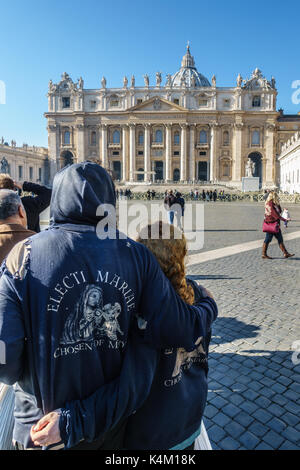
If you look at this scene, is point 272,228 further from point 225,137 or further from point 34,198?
point 225,137

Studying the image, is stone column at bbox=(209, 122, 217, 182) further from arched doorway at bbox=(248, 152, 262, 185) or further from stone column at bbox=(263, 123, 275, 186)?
stone column at bbox=(263, 123, 275, 186)

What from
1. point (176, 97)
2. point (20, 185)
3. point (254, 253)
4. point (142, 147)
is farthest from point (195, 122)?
point (20, 185)

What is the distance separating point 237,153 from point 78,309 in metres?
58.2

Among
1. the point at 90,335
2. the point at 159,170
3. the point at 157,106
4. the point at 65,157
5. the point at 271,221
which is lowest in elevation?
the point at 90,335

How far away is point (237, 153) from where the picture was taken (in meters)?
56.1

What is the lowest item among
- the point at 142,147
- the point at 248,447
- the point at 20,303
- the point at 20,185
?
the point at 248,447

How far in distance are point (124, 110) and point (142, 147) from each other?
6.58 m

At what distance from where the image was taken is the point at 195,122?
56844mm

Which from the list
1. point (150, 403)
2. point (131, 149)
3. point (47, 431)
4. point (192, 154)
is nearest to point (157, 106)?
point (131, 149)

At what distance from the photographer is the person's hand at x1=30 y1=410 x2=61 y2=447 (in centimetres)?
130

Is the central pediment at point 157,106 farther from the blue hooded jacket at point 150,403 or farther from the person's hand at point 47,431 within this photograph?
the person's hand at point 47,431

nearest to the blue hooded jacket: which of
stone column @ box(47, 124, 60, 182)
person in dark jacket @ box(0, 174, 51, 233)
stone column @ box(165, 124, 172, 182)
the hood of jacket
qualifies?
the hood of jacket

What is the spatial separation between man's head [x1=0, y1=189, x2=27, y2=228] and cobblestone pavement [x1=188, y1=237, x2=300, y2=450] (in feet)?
7.12

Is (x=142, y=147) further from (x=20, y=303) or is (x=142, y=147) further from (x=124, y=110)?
(x=20, y=303)
